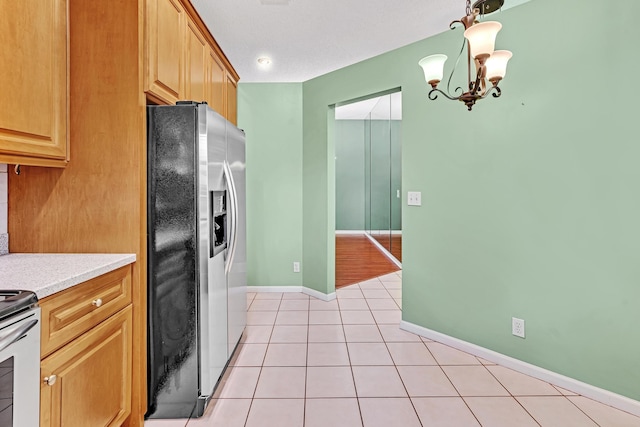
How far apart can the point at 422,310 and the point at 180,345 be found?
1.92 m

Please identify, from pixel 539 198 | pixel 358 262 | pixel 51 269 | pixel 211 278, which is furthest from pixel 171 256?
pixel 358 262

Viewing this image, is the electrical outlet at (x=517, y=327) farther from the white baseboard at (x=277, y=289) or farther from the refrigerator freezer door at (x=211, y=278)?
the white baseboard at (x=277, y=289)

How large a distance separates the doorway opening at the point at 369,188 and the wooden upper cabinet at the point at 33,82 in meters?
3.60

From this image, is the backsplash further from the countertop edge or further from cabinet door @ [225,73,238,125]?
cabinet door @ [225,73,238,125]

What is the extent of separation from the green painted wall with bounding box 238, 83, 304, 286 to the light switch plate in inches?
57.7

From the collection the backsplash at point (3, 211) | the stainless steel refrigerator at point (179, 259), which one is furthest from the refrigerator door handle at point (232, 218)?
the backsplash at point (3, 211)

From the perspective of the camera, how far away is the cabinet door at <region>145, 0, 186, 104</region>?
1720 millimetres

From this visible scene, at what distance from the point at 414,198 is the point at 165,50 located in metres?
2.07

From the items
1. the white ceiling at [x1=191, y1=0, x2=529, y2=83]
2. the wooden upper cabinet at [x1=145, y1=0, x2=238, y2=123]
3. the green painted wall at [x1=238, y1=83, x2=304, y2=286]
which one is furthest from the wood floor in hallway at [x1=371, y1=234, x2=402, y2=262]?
Result: the wooden upper cabinet at [x1=145, y1=0, x2=238, y2=123]

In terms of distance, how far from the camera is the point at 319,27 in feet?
8.44

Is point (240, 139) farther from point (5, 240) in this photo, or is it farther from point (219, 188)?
point (5, 240)

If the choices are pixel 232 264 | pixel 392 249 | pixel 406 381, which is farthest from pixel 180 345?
pixel 392 249

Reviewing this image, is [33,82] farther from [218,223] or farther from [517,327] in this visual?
[517,327]

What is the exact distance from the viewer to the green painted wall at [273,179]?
3.90 m
